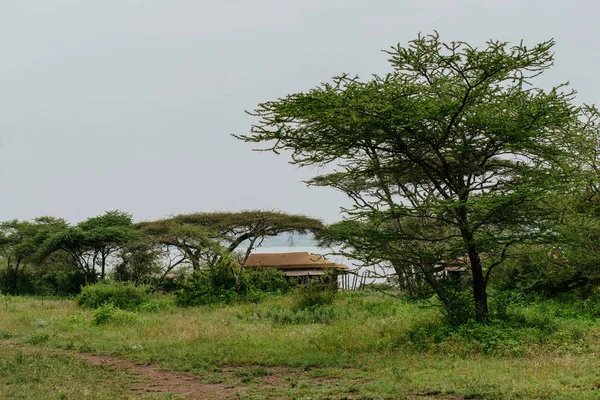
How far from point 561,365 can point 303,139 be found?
5941 millimetres

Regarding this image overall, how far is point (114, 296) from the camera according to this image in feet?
71.9

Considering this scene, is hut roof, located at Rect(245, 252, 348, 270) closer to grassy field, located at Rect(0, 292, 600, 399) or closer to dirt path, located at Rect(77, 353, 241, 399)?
grassy field, located at Rect(0, 292, 600, 399)

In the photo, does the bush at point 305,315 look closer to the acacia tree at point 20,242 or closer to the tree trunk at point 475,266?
the tree trunk at point 475,266

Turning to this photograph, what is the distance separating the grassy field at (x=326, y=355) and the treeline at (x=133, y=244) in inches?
452

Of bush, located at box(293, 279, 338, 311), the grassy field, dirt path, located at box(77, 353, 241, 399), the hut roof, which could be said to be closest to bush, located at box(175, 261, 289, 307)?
bush, located at box(293, 279, 338, 311)

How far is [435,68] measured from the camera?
11000mm

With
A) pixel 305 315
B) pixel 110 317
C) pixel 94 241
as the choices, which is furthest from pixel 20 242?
pixel 305 315

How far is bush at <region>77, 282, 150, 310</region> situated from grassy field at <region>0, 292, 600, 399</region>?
522 centimetres

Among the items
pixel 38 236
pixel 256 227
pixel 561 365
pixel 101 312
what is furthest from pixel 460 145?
pixel 38 236

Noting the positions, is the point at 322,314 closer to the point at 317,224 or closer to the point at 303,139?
the point at 303,139

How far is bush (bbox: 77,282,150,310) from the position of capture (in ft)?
70.7

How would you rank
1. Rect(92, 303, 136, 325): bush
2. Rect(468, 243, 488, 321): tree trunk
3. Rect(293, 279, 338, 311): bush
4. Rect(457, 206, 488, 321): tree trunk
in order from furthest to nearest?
Rect(293, 279, 338, 311): bush → Rect(92, 303, 136, 325): bush → Rect(468, 243, 488, 321): tree trunk → Rect(457, 206, 488, 321): tree trunk

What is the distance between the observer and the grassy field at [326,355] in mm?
7707

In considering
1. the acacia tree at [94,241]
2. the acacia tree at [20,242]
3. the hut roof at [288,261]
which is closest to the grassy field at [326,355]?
the acacia tree at [94,241]
